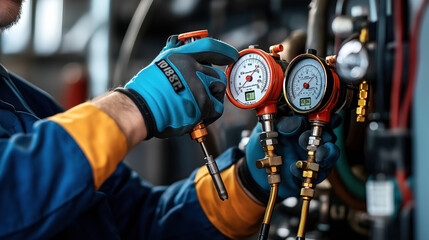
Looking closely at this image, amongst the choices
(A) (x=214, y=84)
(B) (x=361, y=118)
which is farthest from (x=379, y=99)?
(A) (x=214, y=84)

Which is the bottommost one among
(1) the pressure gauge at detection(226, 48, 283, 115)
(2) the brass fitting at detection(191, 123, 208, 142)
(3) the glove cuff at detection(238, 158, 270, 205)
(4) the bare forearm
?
(3) the glove cuff at detection(238, 158, 270, 205)

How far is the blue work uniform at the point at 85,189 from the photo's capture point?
2.00 ft

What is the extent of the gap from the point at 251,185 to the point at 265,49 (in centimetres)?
25

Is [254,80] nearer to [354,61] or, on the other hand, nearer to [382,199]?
[354,61]

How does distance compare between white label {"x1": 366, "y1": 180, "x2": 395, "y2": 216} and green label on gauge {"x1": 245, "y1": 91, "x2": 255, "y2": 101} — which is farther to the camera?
green label on gauge {"x1": 245, "y1": 91, "x2": 255, "y2": 101}

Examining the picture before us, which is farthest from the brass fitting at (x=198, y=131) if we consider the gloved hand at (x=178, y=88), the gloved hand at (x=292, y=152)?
the gloved hand at (x=292, y=152)

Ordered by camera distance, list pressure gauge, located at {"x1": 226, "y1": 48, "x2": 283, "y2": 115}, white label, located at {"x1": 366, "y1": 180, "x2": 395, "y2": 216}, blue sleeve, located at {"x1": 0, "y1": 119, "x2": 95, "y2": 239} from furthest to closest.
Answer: pressure gauge, located at {"x1": 226, "y1": 48, "x2": 283, "y2": 115}, blue sleeve, located at {"x1": 0, "y1": 119, "x2": 95, "y2": 239}, white label, located at {"x1": 366, "y1": 180, "x2": 395, "y2": 216}

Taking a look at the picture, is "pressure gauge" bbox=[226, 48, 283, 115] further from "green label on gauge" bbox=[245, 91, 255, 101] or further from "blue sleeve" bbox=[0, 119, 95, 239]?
"blue sleeve" bbox=[0, 119, 95, 239]

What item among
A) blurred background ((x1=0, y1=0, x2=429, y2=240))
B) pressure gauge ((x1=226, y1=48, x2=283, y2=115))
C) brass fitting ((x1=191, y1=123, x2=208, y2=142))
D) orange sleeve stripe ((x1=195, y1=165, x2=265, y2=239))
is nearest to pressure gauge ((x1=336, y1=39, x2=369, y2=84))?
blurred background ((x1=0, y1=0, x2=429, y2=240))

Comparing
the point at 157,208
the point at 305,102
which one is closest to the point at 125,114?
the point at 305,102

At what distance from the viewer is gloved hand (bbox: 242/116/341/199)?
70 cm

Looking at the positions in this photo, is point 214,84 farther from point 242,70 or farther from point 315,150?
point 315,150

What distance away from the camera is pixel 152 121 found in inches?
27.3

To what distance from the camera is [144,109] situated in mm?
687
